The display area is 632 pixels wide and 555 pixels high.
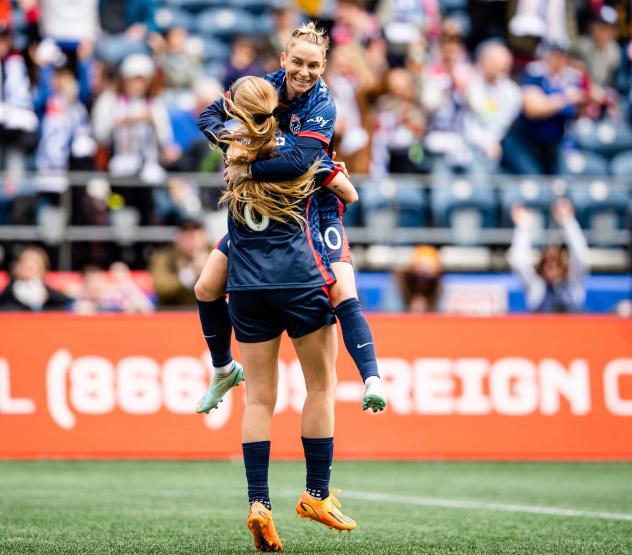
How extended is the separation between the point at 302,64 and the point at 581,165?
1078 centimetres

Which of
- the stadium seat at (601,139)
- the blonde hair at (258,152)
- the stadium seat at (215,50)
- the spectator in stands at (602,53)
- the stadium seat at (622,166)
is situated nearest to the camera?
the blonde hair at (258,152)

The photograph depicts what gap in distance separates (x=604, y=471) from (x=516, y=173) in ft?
18.2

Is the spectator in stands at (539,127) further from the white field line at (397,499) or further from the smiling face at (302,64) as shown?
the smiling face at (302,64)

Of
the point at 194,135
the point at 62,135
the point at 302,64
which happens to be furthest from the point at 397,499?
the point at 194,135

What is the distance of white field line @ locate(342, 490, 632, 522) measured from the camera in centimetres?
732

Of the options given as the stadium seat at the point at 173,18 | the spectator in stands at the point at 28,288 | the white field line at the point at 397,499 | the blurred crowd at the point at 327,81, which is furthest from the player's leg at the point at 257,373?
the stadium seat at the point at 173,18

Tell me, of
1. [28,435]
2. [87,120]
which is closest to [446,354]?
[28,435]

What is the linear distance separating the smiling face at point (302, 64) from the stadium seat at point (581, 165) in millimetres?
10291

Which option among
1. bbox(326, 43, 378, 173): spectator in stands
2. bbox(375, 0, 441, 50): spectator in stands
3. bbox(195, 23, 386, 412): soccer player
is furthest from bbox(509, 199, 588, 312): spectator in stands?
bbox(195, 23, 386, 412): soccer player

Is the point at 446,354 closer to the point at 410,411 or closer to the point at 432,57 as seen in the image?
the point at 410,411

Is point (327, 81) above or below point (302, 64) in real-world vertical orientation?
above

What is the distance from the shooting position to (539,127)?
15.3 metres

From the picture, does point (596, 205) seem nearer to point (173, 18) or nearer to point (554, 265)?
point (554, 265)

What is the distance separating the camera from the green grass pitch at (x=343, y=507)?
19.1ft
